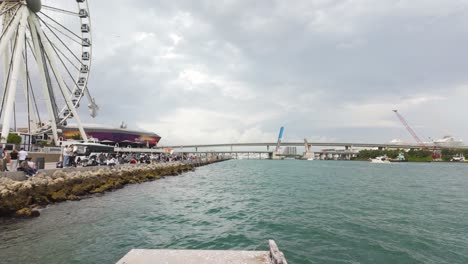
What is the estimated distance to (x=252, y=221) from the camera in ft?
44.2

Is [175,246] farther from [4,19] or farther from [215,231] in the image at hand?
[4,19]

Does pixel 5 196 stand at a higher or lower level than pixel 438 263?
higher

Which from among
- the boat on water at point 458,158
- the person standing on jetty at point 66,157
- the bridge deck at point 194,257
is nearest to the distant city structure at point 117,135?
the person standing on jetty at point 66,157

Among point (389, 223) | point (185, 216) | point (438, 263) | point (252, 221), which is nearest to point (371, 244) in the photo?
point (438, 263)

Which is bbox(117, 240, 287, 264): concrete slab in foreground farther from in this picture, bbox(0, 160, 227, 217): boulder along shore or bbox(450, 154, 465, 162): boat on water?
bbox(450, 154, 465, 162): boat on water

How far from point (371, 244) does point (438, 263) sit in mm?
2051

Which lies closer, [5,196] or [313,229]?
[313,229]

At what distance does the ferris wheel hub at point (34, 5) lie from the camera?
33.1 metres

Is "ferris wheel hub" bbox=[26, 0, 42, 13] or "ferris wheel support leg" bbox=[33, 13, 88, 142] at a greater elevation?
"ferris wheel hub" bbox=[26, 0, 42, 13]

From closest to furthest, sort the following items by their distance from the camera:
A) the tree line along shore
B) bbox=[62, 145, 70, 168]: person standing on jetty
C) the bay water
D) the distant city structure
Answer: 1. the bay water
2. bbox=[62, 145, 70, 168]: person standing on jetty
3. the distant city structure
4. the tree line along shore

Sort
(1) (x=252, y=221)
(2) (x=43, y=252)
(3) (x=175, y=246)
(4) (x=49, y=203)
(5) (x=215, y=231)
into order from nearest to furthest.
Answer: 1. (2) (x=43, y=252)
2. (3) (x=175, y=246)
3. (5) (x=215, y=231)
4. (1) (x=252, y=221)
5. (4) (x=49, y=203)

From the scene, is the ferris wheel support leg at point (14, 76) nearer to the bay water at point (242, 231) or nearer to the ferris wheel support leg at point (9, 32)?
the ferris wheel support leg at point (9, 32)

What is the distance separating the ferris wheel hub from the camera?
33.1 metres

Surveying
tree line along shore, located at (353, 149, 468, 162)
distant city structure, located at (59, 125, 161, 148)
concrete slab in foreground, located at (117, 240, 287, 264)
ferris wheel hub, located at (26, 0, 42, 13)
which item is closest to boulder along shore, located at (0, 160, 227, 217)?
concrete slab in foreground, located at (117, 240, 287, 264)
